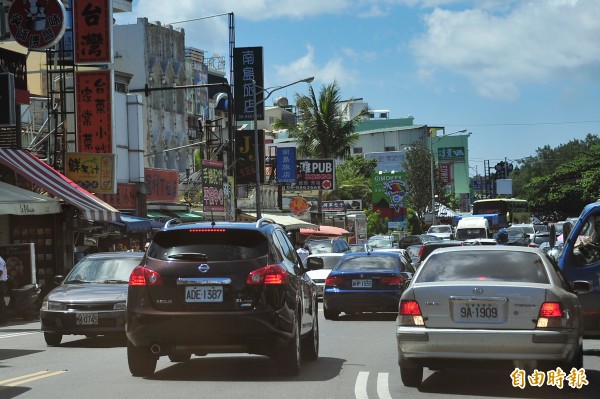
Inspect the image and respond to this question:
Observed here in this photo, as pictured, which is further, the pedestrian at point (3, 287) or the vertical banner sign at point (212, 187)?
the vertical banner sign at point (212, 187)

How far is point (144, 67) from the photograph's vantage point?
63.4 m

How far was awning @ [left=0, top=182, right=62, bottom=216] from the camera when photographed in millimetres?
26406

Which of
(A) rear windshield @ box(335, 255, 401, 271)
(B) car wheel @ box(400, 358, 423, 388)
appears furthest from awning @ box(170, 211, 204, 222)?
(B) car wheel @ box(400, 358, 423, 388)

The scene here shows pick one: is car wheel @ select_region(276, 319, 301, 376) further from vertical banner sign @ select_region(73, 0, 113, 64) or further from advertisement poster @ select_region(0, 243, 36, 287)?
vertical banner sign @ select_region(73, 0, 113, 64)

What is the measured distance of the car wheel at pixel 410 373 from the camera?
35.7ft

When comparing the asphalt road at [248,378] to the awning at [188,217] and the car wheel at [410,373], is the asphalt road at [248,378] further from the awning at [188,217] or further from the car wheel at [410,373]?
the awning at [188,217]

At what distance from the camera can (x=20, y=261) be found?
25859mm

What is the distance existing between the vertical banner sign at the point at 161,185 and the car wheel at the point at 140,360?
32.0m

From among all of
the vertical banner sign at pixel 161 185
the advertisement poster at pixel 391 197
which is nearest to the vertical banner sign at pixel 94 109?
the vertical banner sign at pixel 161 185

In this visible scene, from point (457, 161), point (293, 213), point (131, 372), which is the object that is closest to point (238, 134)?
point (293, 213)

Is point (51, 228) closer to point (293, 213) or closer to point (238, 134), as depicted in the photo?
point (238, 134)

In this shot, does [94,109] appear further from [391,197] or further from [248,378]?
[391,197]


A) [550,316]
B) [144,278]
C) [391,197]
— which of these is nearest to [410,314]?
[550,316]

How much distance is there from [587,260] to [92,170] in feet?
74.1
